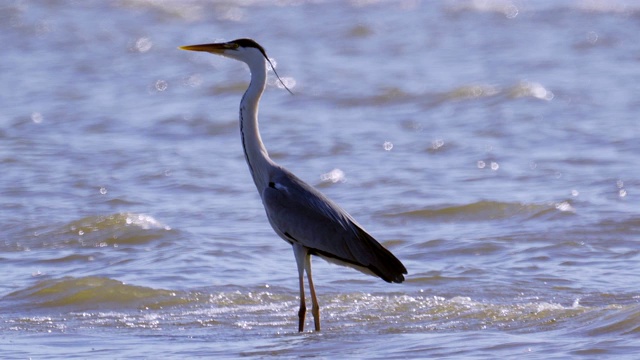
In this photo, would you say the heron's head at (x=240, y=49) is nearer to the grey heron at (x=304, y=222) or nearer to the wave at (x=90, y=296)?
the grey heron at (x=304, y=222)

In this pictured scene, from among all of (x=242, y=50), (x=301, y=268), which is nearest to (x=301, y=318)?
(x=301, y=268)

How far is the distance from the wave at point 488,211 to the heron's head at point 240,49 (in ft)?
9.24

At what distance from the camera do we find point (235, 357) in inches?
249

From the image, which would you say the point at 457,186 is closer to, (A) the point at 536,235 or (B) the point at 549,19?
(A) the point at 536,235

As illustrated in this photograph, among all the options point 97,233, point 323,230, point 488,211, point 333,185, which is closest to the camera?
point 323,230

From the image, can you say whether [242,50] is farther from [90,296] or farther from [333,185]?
[333,185]

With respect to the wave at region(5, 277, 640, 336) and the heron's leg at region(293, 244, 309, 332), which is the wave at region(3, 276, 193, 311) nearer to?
the wave at region(5, 277, 640, 336)

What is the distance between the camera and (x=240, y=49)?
7703 mm

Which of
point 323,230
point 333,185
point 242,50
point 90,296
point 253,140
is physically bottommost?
point 90,296

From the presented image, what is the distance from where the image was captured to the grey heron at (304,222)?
7145mm

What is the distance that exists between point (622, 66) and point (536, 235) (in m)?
8.69

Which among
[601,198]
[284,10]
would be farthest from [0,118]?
[284,10]

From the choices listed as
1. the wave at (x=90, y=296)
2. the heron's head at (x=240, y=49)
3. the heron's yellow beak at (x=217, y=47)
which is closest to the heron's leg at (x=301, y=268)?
the wave at (x=90, y=296)

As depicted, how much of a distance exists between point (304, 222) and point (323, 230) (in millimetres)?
114
